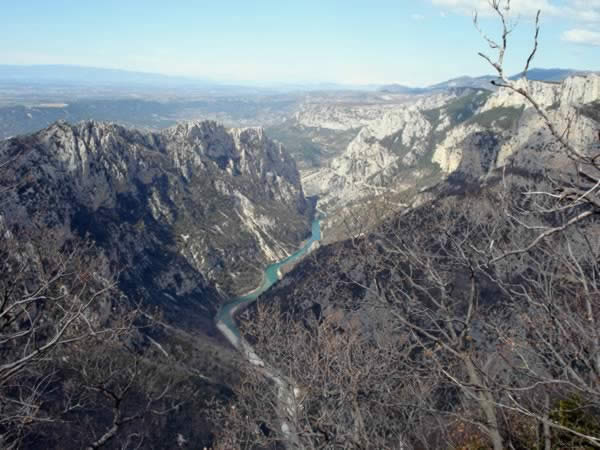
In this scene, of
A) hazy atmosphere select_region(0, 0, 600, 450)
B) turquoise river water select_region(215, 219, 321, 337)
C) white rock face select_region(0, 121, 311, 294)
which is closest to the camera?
hazy atmosphere select_region(0, 0, 600, 450)

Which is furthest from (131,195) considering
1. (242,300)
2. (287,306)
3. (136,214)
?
(287,306)

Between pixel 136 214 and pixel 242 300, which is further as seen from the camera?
pixel 136 214

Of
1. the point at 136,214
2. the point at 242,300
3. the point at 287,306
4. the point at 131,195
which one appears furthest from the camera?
the point at 131,195

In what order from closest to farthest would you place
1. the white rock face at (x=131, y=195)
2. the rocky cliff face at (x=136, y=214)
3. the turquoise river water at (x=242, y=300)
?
1. the rocky cliff face at (x=136, y=214)
2. the white rock face at (x=131, y=195)
3. the turquoise river water at (x=242, y=300)

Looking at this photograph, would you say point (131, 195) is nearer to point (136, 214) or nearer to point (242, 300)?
point (136, 214)

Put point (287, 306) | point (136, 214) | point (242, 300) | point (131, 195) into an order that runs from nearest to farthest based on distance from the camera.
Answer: point (287, 306) < point (242, 300) < point (136, 214) < point (131, 195)

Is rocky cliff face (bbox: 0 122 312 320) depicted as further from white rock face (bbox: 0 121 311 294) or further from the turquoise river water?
the turquoise river water

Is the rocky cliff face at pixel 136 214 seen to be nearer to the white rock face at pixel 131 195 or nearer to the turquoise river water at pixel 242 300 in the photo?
the white rock face at pixel 131 195

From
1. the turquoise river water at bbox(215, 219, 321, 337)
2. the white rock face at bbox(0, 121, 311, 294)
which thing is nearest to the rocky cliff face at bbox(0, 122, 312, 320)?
the white rock face at bbox(0, 121, 311, 294)

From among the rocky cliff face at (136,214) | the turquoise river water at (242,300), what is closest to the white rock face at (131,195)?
the rocky cliff face at (136,214)

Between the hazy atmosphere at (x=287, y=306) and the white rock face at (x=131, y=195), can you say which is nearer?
the hazy atmosphere at (x=287, y=306)

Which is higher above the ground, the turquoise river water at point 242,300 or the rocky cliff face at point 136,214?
the rocky cliff face at point 136,214

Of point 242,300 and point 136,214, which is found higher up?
point 136,214
